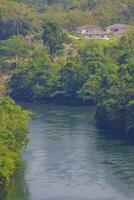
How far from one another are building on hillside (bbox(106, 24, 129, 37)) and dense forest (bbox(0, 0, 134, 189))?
4.48 m

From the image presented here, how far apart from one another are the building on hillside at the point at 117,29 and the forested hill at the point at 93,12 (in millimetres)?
4814

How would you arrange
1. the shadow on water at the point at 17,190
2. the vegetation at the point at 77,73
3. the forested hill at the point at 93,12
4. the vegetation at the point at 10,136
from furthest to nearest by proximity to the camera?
the forested hill at the point at 93,12 < the vegetation at the point at 77,73 < the vegetation at the point at 10,136 < the shadow on water at the point at 17,190

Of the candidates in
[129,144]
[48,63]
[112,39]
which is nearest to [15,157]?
[129,144]

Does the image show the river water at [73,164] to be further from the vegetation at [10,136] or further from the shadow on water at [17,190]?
the vegetation at [10,136]

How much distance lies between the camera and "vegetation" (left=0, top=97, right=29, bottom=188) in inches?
1902

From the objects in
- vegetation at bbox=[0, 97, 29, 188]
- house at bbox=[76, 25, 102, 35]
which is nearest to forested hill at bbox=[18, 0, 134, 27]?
house at bbox=[76, 25, 102, 35]

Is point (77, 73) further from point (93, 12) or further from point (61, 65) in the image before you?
point (93, 12)

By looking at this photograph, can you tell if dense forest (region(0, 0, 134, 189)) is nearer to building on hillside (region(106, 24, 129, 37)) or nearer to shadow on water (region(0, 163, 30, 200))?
shadow on water (region(0, 163, 30, 200))

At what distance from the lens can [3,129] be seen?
52.1m

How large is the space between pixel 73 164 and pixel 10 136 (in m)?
4.66

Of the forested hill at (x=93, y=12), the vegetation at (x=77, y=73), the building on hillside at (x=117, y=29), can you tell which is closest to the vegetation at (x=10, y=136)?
the vegetation at (x=77, y=73)

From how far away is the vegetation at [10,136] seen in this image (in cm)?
4831

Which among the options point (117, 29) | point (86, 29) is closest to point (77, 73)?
point (86, 29)

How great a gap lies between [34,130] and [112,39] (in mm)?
45372
